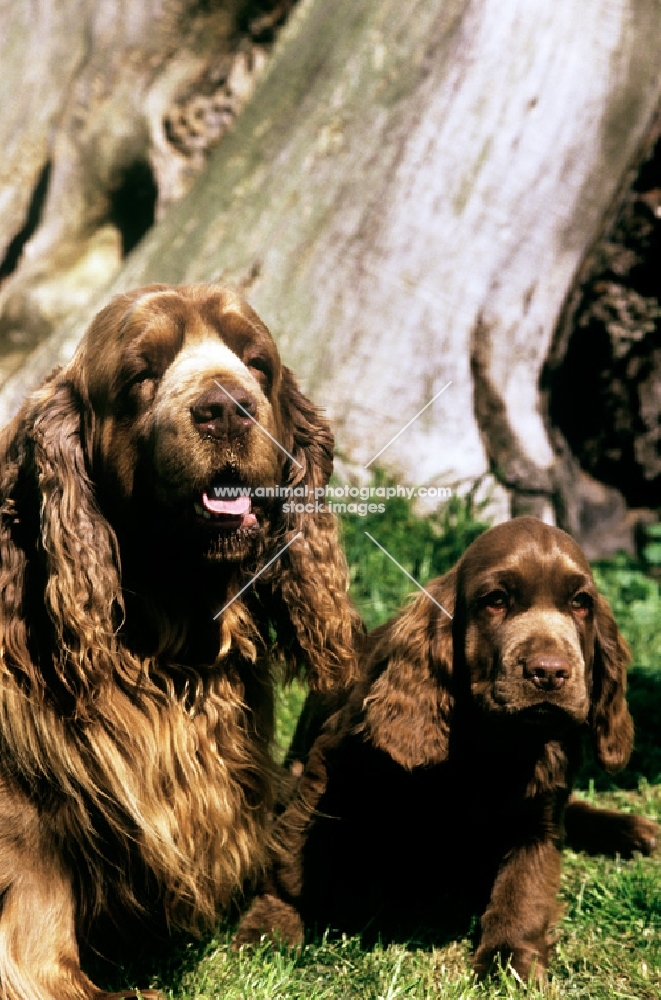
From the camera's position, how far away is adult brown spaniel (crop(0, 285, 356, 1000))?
279 cm

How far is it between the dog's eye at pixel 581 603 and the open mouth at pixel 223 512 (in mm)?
966

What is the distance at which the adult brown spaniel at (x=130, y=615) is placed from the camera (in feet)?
9.14

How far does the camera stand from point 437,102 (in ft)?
17.3

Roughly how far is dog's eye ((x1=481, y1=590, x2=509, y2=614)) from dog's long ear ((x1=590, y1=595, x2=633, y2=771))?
0.36 m

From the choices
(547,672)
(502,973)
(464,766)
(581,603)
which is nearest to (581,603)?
(581,603)

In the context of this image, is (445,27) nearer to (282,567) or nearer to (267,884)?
(282,567)

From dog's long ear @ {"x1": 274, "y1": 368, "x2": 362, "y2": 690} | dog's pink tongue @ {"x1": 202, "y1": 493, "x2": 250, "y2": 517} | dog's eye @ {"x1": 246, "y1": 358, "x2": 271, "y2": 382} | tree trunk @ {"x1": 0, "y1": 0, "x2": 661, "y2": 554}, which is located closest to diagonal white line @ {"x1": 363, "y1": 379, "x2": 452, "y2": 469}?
tree trunk @ {"x1": 0, "y1": 0, "x2": 661, "y2": 554}

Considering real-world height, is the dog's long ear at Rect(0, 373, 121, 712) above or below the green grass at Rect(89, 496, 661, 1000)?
above

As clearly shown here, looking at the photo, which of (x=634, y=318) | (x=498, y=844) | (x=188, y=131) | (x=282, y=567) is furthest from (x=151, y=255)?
(x=498, y=844)

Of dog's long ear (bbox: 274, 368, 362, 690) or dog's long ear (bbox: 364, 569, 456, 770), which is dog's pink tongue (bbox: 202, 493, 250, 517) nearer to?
dog's long ear (bbox: 274, 368, 362, 690)

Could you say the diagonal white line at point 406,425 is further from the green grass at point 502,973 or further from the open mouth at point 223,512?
the open mouth at point 223,512

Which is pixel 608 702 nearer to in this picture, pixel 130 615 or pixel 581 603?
pixel 581 603

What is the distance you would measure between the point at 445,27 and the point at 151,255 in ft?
5.57

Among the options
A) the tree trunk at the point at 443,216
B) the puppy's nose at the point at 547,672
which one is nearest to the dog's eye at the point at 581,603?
the puppy's nose at the point at 547,672
